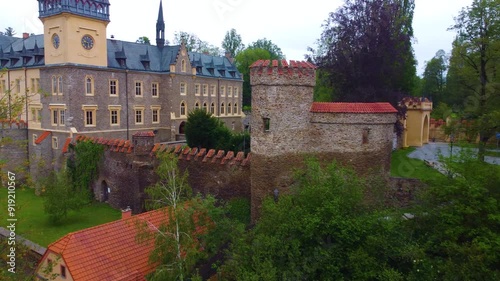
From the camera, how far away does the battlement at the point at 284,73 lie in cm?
1449

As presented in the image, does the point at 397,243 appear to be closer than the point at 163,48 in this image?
Yes

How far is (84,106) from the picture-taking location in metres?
29.5

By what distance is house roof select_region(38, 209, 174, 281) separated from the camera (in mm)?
12438

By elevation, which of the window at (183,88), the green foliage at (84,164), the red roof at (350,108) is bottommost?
the green foliage at (84,164)

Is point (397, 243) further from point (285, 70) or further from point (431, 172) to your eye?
point (431, 172)

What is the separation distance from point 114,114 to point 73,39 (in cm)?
678

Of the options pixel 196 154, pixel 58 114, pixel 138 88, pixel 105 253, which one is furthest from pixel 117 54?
pixel 105 253

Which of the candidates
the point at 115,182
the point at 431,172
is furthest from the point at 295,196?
the point at 115,182

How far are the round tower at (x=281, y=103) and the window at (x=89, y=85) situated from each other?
19.6 m

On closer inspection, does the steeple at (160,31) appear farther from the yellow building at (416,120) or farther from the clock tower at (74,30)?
the yellow building at (416,120)

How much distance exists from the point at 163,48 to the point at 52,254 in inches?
1121

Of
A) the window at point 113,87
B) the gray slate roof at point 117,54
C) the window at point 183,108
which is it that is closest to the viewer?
the window at point 113,87

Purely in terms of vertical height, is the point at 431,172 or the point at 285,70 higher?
the point at 285,70

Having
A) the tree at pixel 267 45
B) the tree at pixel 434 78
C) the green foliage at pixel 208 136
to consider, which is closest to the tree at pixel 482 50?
the green foliage at pixel 208 136
